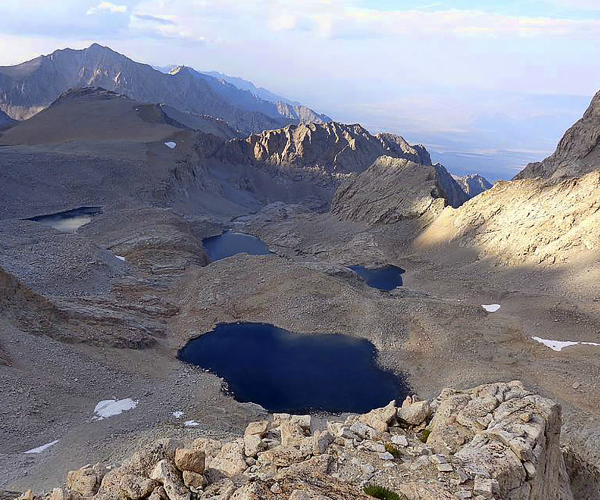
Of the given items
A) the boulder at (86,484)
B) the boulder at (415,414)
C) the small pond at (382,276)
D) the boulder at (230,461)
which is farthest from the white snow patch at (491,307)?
the boulder at (86,484)

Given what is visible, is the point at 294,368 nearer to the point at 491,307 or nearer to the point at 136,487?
the point at 491,307

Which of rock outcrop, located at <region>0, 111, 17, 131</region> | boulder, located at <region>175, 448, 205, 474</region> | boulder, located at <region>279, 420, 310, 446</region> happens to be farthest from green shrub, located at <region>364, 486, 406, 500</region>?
rock outcrop, located at <region>0, 111, 17, 131</region>

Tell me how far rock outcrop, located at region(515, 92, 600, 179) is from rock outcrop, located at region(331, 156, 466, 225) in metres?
22.3

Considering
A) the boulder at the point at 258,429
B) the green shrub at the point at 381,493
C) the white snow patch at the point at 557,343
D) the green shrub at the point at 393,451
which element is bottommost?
the white snow patch at the point at 557,343

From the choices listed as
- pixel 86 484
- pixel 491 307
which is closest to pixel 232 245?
pixel 491 307

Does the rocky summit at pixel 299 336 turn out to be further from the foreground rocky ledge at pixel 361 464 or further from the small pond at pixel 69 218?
the small pond at pixel 69 218

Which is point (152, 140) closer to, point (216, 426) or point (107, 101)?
point (107, 101)

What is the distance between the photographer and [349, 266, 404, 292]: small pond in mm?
81750

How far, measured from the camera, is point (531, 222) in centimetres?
7781

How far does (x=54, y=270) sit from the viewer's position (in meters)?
58.6

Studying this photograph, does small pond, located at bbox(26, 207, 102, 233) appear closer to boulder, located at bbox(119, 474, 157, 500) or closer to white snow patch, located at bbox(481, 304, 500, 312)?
white snow patch, located at bbox(481, 304, 500, 312)

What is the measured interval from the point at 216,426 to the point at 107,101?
158333mm

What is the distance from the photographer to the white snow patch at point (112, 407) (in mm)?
33656

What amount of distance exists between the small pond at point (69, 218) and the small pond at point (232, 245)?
25.6m
